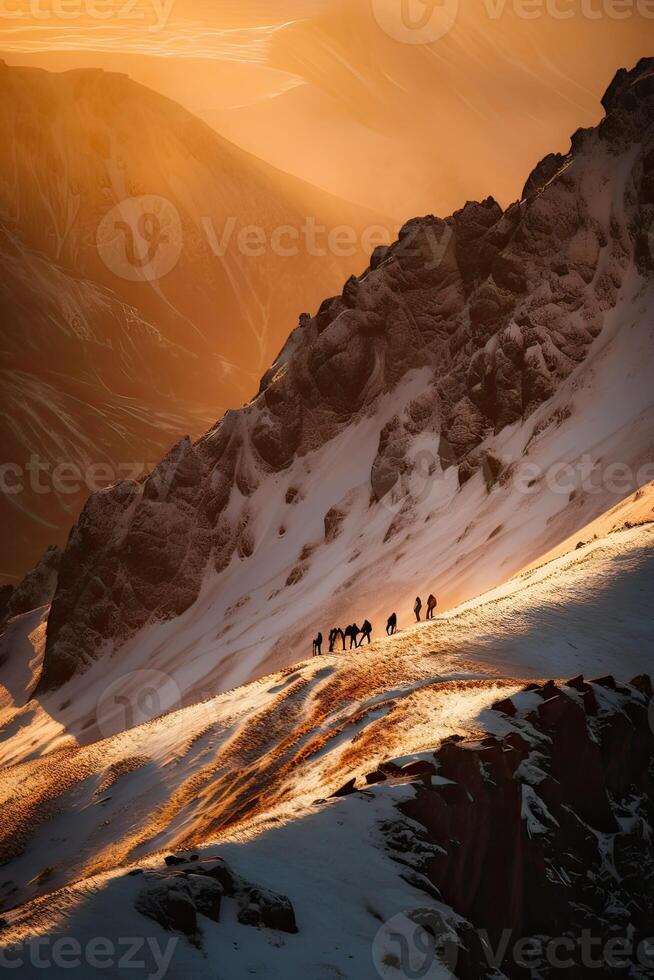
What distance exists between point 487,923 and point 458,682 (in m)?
17.7

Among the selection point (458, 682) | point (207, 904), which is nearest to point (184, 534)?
point (458, 682)

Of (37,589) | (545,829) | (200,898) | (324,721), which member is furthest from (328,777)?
(37,589)

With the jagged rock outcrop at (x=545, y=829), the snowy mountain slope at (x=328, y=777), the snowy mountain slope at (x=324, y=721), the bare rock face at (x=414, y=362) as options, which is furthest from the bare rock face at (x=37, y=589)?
the jagged rock outcrop at (x=545, y=829)

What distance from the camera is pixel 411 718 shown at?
4253 cm

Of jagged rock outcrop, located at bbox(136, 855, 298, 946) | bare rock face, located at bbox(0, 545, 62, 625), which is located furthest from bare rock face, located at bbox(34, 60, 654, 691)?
jagged rock outcrop, located at bbox(136, 855, 298, 946)

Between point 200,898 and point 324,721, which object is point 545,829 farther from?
point 324,721

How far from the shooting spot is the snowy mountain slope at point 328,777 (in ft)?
83.3

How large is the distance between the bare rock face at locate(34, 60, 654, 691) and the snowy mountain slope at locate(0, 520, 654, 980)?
165 feet

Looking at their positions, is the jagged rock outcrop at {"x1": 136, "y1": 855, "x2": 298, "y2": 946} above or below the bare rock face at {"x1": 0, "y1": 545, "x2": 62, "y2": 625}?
below

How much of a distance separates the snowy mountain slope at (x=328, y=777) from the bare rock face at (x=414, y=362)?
50.2 meters

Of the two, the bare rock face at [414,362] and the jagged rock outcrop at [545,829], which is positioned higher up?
the bare rock face at [414,362]

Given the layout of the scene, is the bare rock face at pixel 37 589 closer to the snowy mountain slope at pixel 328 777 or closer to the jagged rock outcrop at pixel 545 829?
the snowy mountain slope at pixel 328 777

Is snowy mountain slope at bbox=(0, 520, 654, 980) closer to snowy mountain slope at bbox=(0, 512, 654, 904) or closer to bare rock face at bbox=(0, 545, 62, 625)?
snowy mountain slope at bbox=(0, 512, 654, 904)

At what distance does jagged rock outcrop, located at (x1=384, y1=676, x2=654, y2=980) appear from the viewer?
1177 inches
